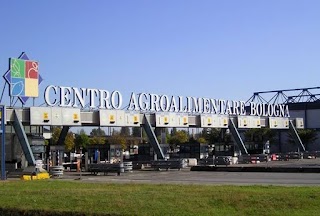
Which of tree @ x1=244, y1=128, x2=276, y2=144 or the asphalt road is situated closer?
Answer: the asphalt road

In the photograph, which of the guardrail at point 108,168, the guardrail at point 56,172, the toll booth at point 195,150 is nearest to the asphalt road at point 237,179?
the guardrail at point 108,168

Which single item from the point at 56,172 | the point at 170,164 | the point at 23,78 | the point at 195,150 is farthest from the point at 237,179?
the point at 195,150

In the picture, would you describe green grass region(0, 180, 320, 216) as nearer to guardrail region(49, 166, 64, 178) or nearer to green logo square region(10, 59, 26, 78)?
guardrail region(49, 166, 64, 178)

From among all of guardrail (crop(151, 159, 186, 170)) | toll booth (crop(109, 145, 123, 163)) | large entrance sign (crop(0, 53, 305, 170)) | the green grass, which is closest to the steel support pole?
large entrance sign (crop(0, 53, 305, 170))

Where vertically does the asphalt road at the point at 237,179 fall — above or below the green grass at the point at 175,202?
below

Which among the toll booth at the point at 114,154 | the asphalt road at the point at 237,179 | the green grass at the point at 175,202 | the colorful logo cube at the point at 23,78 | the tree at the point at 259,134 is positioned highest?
the colorful logo cube at the point at 23,78

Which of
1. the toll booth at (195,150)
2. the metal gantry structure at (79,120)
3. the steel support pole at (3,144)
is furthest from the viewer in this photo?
the toll booth at (195,150)

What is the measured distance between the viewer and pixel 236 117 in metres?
61.5

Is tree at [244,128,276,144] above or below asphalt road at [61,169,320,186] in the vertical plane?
above

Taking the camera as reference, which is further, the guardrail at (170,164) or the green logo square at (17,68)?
the guardrail at (170,164)

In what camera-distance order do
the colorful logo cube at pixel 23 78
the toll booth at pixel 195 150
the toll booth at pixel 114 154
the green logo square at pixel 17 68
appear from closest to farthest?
the colorful logo cube at pixel 23 78 < the green logo square at pixel 17 68 < the toll booth at pixel 114 154 < the toll booth at pixel 195 150

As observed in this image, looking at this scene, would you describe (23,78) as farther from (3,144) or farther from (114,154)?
(114,154)

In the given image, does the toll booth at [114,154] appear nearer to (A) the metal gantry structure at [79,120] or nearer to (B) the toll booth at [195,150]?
(A) the metal gantry structure at [79,120]

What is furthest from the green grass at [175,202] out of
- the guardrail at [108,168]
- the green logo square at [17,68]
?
the green logo square at [17,68]
